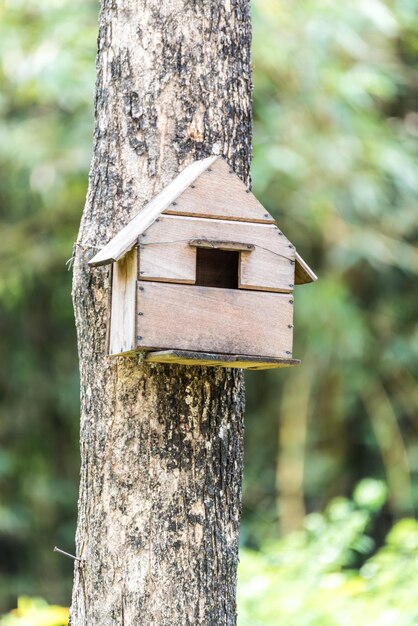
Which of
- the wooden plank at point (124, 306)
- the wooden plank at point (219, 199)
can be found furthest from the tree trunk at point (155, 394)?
the wooden plank at point (219, 199)

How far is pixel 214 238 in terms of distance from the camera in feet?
6.57

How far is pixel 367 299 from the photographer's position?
7320mm

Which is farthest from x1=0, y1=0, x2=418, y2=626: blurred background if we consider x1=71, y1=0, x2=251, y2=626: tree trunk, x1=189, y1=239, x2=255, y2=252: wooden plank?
x1=189, y1=239, x2=255, y2=252: wooden plank

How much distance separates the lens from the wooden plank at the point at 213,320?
193 centimetres

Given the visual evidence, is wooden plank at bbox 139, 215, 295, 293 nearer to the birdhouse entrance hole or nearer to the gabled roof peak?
the gabled roof peak

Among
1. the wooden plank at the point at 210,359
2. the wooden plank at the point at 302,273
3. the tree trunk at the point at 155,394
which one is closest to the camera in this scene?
the wooden plank at the point at 210,359

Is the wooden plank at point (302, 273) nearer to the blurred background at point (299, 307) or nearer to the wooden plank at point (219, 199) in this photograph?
the wooden plank at point (219, 199)

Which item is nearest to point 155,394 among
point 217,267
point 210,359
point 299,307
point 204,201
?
point 210,359

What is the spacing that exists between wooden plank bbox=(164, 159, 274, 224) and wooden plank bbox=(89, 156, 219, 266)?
0.01 metres

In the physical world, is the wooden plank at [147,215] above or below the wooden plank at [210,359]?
above

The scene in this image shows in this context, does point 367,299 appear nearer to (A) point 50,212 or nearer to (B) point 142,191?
(A) point 50,212

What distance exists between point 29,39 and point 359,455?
456 cm

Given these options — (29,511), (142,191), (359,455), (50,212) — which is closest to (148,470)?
(142,191)

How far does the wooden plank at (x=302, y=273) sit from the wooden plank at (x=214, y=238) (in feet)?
0.19
